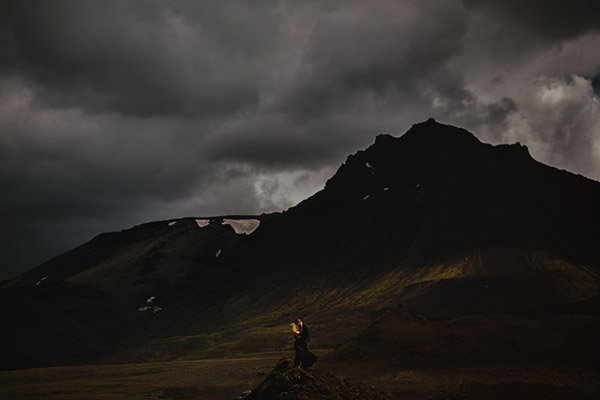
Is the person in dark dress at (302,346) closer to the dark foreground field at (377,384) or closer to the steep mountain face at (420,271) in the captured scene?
the dark foreground field at (377,384)

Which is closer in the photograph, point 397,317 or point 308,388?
point 308,388

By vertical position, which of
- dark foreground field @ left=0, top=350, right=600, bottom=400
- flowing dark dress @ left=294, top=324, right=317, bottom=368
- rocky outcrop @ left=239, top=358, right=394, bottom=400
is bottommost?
dark foreground field @ left=0, top=350, right=600, bottom=400

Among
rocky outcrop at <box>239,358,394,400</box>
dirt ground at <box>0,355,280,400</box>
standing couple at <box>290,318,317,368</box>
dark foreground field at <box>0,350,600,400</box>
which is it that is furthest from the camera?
dirt ground at <box>0,355,280,400</box>

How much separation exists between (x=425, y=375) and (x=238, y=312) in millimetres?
127029

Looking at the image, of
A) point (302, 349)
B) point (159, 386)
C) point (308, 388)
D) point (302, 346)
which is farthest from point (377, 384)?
point (159, 386)

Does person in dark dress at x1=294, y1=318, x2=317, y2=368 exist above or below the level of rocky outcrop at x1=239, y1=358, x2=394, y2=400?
above

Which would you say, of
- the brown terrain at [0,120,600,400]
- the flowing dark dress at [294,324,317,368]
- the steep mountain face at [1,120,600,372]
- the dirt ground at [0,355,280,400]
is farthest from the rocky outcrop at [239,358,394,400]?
the steep mountain face at [1,120,600,372]

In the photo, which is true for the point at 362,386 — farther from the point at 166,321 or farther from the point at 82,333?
the point at 166,321

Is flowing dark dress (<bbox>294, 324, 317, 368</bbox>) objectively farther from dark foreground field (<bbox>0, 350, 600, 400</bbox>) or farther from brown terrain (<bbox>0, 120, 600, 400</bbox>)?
dark foreground field (<bbox>0, 350, 600, 400</bbox>)

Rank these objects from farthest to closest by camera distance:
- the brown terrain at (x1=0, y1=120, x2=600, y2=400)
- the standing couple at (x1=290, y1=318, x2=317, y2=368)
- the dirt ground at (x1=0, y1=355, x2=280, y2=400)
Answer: the dirt ground at (x1=0, y1=355, x2=280, y2=400) → the brown terrain at (x1=0, y1=120, x2=600, y2=400) → the standing couple at (x1=290, y1=318, x2=317, y2=368)

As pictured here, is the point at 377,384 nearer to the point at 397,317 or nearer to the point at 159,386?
the point at 397,317

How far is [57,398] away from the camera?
4862 cm

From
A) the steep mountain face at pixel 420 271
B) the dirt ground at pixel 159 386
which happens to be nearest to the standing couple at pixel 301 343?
the dirt ground at pixel 159 386

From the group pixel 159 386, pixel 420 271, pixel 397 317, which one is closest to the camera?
pixel 159 386
